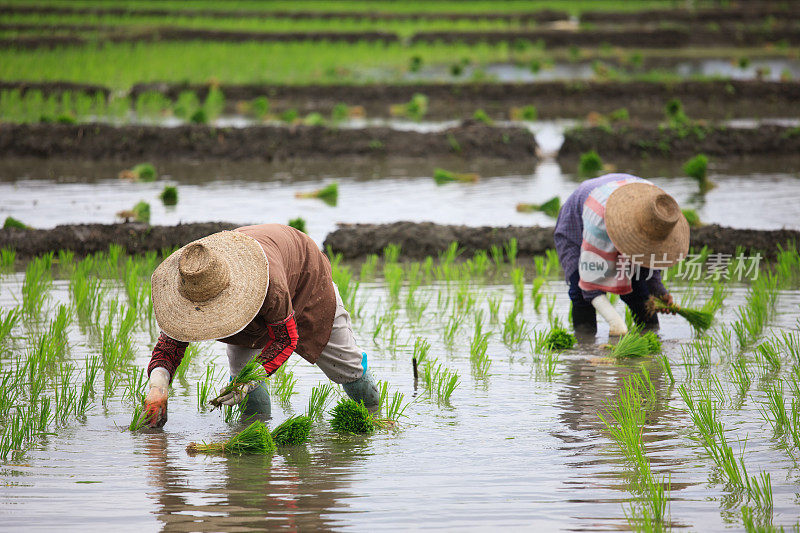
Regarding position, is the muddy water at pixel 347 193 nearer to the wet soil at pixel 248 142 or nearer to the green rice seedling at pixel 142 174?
the green rice seedling at pixel 142 174

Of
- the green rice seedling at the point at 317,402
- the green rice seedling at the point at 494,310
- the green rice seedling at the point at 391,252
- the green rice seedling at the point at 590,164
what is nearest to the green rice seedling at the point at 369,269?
the green rice seedling at the point at 391,252

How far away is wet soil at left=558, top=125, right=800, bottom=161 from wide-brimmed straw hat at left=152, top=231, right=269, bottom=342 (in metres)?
8.55

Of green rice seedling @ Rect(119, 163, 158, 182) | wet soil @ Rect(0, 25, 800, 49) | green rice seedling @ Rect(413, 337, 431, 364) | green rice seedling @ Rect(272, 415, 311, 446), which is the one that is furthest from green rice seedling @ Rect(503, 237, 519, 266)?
wet soil @ Rect(0, 25, 800, 49)

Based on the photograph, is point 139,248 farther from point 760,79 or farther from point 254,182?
point 760,79

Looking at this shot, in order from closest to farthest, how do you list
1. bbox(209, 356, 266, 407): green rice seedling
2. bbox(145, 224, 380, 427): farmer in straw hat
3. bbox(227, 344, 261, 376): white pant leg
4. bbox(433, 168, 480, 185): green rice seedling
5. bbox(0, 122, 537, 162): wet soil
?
bbox(145, 224, 380, 427): farmer in straw hat, bbox(209, 356, 266, 407): green rice seedling, bbox(227, 344, 261, 376): white pant leg, bbox(433, 168, 480, 185): green rice seedling, bbox(0, 122, 537, 162): wet soil

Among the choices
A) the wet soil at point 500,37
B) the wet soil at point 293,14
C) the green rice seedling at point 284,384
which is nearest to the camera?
the green rice seedling at point 284,384

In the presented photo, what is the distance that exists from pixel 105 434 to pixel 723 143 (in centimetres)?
924

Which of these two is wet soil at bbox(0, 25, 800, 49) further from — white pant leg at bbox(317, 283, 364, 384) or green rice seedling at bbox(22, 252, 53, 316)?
white pant leg at bbox(317, 283, 364, 384)

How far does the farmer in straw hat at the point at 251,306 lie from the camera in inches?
129

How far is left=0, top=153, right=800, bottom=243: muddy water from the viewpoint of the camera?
8555 mm

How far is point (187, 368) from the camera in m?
4.83

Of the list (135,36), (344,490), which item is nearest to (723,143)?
(344,490)

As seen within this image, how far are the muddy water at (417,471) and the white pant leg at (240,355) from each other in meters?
0.30

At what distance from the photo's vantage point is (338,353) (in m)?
3.96
